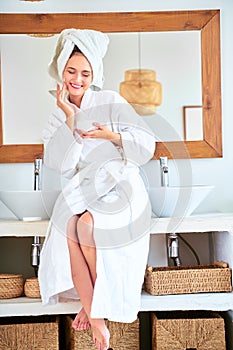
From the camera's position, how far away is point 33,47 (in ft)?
11.9

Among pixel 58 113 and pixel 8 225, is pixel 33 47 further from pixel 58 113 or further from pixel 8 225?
pixel 8 225

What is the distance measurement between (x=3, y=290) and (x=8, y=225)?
0.97ft

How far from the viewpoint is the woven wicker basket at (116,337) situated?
10.7ft

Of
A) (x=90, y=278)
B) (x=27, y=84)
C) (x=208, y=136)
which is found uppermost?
(x=27, y=84)

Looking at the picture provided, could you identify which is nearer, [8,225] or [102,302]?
[102,302]

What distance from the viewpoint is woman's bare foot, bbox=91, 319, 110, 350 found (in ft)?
9.82

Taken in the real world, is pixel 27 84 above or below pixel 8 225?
above

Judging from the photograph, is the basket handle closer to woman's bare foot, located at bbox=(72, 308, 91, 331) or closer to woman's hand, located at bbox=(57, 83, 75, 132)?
woman's bare foot, located at bbox=(72, 308, 91, 331)

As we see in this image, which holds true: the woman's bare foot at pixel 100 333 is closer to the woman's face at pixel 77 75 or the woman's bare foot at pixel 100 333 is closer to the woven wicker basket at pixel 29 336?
the woven wicker basket at pixel 29 336

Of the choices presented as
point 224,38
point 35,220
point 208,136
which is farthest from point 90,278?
point 224,38

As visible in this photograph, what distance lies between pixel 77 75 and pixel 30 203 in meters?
0.60

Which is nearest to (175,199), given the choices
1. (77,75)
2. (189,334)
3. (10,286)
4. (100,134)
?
(100,134)

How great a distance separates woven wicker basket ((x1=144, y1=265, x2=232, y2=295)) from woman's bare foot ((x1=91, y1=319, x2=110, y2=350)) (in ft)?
1.14

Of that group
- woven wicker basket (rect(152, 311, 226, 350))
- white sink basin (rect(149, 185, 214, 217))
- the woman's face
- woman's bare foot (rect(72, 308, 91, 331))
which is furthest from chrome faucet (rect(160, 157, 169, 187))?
woman's bare foot (rect(72, 308, 91, 331))
